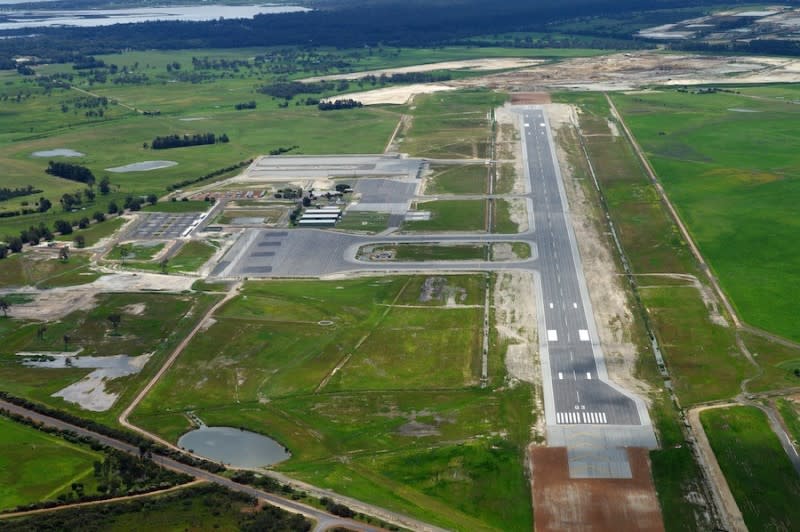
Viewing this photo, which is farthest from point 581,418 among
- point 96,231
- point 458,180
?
point 96,231

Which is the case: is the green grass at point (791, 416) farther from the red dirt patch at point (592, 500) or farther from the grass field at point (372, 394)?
the grass field at point (372, 394)

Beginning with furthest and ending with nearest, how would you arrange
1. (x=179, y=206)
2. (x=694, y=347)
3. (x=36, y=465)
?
(x=179, y=206), (x=694, y=347), (x=36, y=465)

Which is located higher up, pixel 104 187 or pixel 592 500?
pixel 104 187

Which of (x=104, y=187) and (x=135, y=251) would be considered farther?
(x=104, y=187)

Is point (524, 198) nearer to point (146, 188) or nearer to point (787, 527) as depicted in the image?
point (146, 188)

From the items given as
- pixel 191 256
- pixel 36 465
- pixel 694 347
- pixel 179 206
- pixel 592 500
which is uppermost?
pixel 179 206

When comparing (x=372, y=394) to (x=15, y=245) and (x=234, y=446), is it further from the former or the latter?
(x=15, y=245)

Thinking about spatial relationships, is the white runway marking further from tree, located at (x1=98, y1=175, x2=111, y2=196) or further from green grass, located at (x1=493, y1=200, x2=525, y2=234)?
tree, located at (x1=98, y1=175, x2=111, y2=196)

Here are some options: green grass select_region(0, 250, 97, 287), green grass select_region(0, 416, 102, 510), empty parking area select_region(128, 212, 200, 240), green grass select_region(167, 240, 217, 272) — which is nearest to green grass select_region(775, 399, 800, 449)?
green grass select_region(0, 416, 102, 510)

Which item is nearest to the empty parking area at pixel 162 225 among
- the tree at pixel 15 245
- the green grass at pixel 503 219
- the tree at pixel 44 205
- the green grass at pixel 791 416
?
the tree at pixel 15 245
